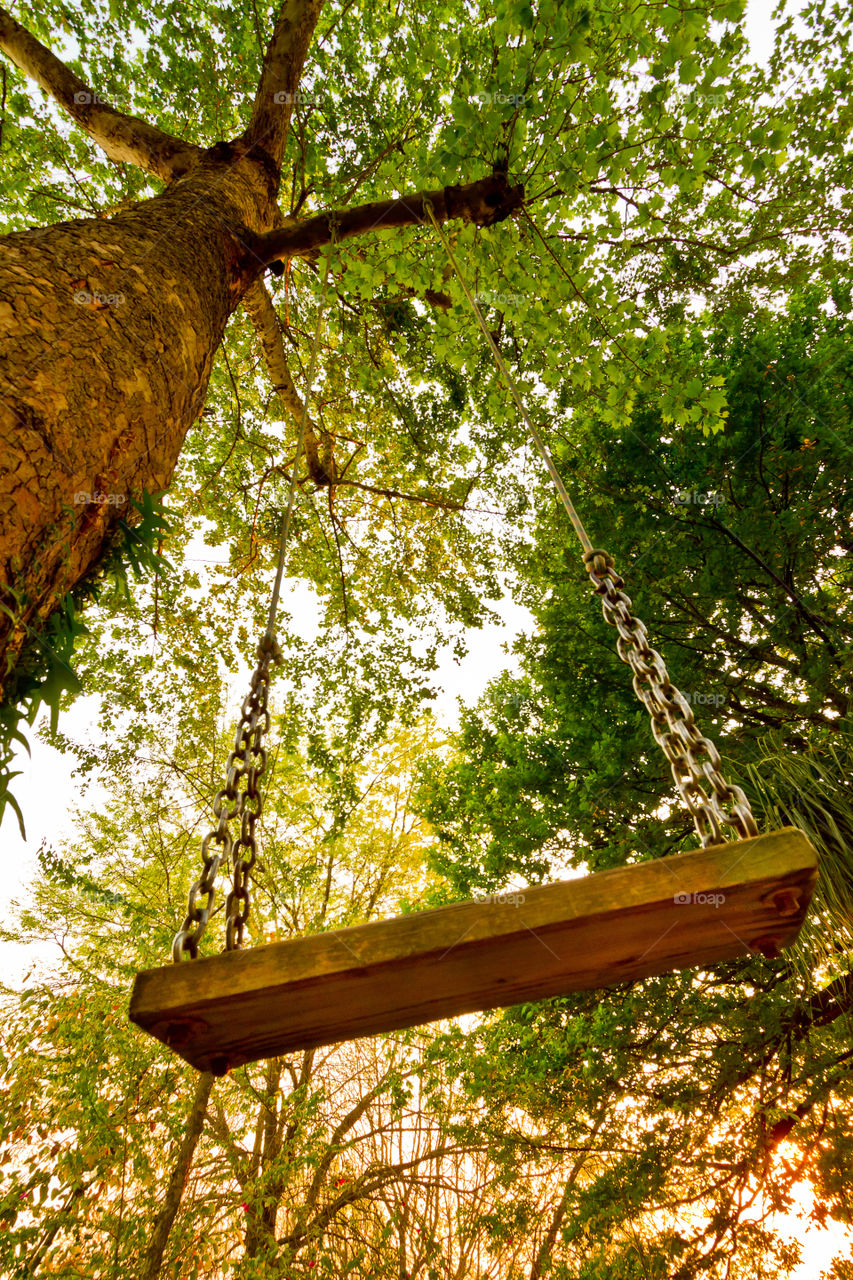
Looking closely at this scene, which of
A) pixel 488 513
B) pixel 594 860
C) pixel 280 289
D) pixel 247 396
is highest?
pixel 247 396

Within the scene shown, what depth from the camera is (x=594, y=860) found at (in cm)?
485

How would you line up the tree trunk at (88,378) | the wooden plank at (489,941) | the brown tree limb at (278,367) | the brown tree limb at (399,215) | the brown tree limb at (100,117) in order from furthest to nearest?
the brown tree limb at (278,367) → the brown tree limb at (100,117) → the brown tree limb at (399,215) → the tree trunk at (88,378) → the wooden plank at (489,941)

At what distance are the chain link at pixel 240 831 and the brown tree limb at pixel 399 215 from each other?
2.51 meters

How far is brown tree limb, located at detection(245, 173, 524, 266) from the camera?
9.59ft

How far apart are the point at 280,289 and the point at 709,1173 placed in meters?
8.27

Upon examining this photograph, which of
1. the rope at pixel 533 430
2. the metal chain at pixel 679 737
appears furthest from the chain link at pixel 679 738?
the rope at pixel 533 430

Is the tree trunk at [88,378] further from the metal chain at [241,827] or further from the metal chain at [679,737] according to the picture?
the metal chain at [679,737]

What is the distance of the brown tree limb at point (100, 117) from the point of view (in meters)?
3.70

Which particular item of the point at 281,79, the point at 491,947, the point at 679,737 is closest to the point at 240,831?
the point at 491,947

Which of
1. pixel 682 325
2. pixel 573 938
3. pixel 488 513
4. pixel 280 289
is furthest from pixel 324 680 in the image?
pixel 573 938

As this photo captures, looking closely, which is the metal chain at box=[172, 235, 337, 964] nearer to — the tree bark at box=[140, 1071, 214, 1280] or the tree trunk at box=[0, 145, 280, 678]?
the tree trunk at box=[0, 145, 280, 678]

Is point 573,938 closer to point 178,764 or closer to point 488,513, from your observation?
point 488,513

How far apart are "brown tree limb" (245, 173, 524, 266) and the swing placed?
111 inches

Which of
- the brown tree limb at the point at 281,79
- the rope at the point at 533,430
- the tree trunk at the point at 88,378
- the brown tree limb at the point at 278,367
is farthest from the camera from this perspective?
the brown tree limb at the point at 278,367
